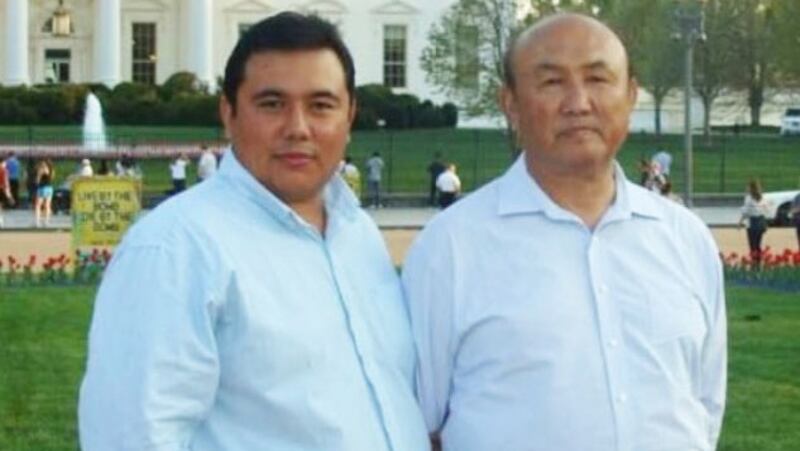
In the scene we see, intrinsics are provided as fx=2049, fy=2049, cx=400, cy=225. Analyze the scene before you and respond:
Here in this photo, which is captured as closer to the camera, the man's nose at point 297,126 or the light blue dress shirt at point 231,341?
the light blue dress shirt at point 231,341

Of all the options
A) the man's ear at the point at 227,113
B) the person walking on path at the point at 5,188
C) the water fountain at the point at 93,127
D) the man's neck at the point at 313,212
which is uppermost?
the man's ear at the point at 227,113

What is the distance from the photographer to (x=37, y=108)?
64.6 m

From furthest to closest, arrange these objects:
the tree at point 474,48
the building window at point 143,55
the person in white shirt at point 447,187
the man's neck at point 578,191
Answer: the building window at point 143,55 → the tree at point 474,48 → the person in white shirt at point 447,187 → the man's neck at point 578,191

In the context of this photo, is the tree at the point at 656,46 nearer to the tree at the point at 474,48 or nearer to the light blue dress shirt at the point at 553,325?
the tree at the point at 474,48

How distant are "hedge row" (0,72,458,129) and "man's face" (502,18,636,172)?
57513 mm

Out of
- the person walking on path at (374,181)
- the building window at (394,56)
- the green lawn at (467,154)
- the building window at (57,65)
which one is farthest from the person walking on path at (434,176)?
the building window at (394,56)

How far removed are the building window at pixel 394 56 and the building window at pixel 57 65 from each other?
43.0 feet

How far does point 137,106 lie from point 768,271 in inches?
1647

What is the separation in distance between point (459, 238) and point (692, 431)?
66 centimetres

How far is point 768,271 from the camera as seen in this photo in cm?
2364

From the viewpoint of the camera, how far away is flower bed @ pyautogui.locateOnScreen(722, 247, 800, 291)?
23.1 metres

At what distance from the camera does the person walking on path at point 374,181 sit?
4366cm

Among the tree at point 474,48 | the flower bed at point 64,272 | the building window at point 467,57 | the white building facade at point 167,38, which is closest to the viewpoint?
the flower bed at point 64,272

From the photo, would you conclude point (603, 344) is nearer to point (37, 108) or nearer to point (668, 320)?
point (668, 320)
